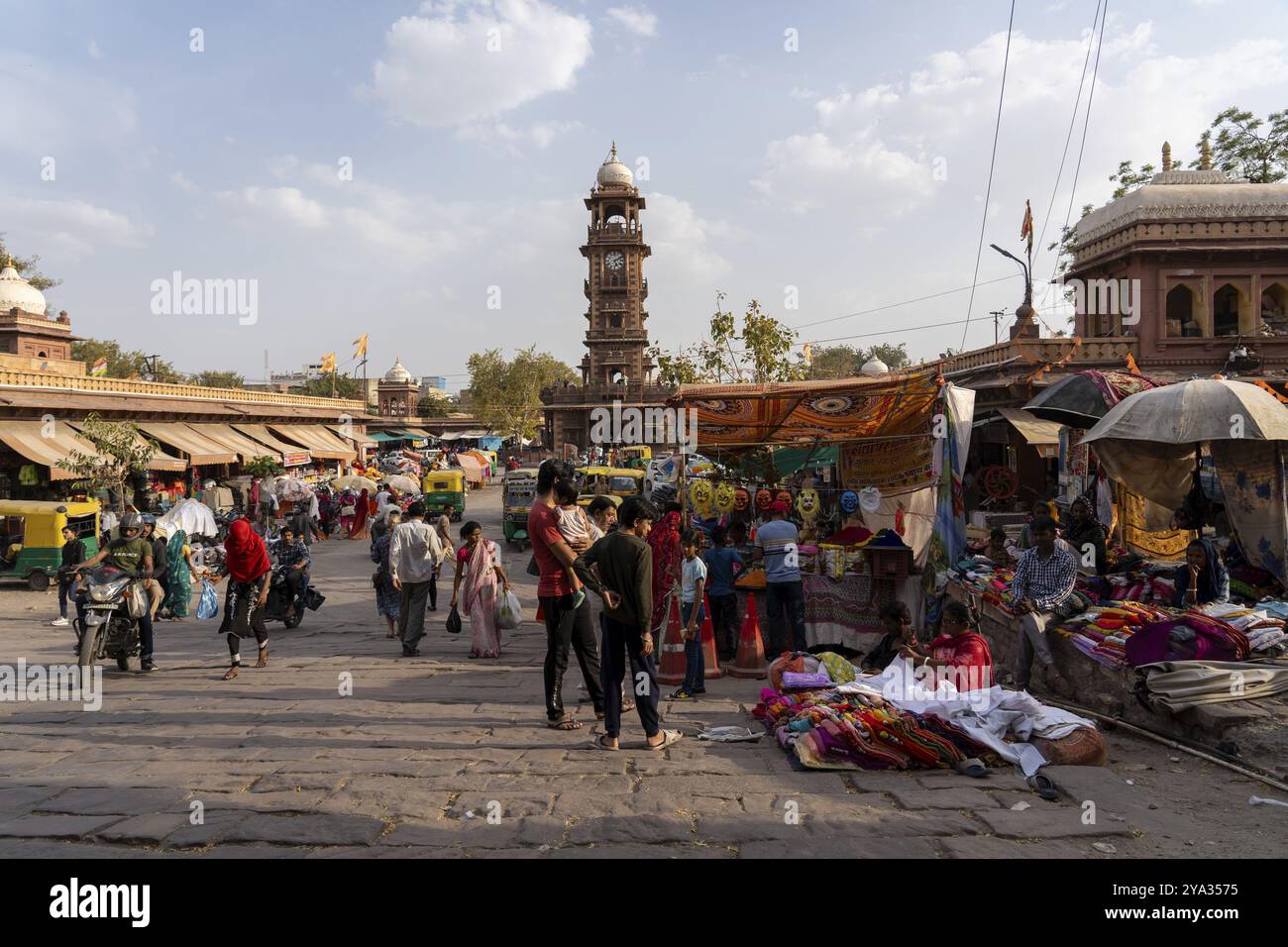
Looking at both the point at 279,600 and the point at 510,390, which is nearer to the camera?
the point at 279,600

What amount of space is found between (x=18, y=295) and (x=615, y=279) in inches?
1328

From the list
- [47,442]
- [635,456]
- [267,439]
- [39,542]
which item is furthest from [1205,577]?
[267,439]

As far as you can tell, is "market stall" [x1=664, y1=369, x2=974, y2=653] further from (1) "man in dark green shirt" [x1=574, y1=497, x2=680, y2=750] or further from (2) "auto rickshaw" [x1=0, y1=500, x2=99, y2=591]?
(2) "auto rickshaw" [x1=0, y1=500, x2=99, y2=591]

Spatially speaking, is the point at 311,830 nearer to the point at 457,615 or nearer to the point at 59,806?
the point at 59,806

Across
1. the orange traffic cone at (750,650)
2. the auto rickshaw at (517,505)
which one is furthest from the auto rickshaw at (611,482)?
the orange traffic cone at (750,650)

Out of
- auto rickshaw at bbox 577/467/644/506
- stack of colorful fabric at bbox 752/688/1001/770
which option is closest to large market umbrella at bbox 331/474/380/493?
auto rickshaw at bbox 577/467/644/506

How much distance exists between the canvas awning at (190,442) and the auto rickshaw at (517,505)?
1078 centimetres

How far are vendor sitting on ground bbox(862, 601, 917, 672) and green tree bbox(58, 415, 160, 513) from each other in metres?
18.5

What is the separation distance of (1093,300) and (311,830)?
78.2 feet

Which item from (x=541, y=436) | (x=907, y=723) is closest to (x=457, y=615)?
(x=907, y=723)

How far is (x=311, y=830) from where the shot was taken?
3.98m

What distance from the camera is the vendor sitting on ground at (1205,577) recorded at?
686 centimetres

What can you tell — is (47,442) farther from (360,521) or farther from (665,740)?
(665,740)

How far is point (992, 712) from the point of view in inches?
205
